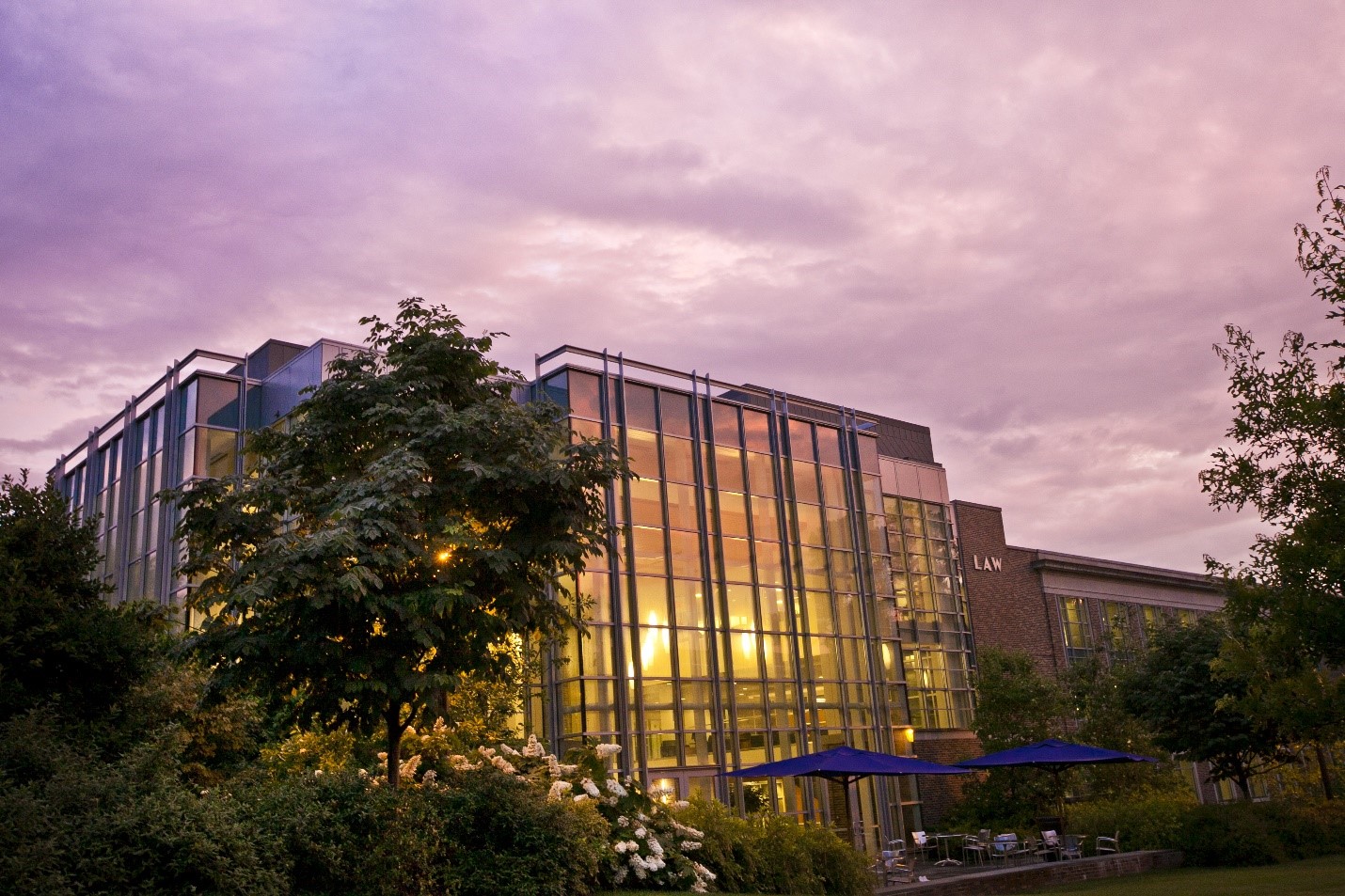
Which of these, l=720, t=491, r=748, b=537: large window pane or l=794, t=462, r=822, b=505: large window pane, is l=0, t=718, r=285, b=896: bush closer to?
l=720, t=491, r=748, b=537: large window pane

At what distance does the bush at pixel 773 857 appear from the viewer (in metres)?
18.7

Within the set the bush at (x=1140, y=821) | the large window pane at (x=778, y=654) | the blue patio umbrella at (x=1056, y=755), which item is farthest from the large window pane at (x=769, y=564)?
the bush at (x=1140, y=821)

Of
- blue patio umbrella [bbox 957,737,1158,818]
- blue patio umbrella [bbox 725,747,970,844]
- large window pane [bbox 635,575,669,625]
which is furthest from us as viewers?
large window pane [bbox 635,575,669,625]

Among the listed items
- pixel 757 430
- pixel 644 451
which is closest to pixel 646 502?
pixel 644 451

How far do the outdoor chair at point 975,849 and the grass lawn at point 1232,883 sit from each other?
419 cm

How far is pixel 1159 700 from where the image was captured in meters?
32.1

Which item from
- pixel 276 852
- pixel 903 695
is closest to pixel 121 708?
pixel 276 852

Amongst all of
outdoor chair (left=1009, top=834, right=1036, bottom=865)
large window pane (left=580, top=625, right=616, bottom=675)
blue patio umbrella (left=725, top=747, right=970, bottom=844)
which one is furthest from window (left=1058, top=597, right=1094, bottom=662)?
large window pane (left=580, top=625, right=616, bottom=675)

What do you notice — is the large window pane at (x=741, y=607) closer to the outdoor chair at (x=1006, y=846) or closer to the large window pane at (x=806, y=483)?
the large window pane at (x=806, y=483)

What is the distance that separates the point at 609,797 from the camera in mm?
18344

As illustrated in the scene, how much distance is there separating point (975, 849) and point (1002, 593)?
621 inches

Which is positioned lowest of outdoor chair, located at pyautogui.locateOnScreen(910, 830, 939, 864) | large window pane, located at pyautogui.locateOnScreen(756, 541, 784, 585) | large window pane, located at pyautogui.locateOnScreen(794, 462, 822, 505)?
outdoor chair, located at pyautogui.locateOnScreen(910, 830, 939, 864)

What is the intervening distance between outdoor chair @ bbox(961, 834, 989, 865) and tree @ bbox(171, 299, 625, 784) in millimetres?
16372

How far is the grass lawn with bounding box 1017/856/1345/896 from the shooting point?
19703mm
